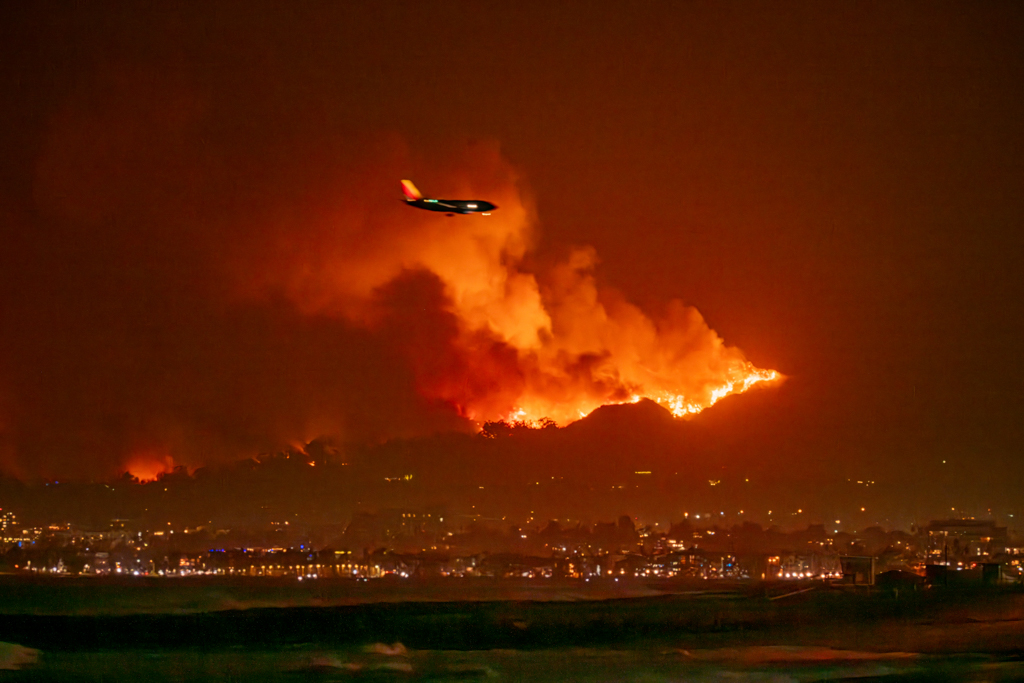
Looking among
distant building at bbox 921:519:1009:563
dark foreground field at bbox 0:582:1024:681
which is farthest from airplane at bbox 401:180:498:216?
distant building at bbox 921:519:1009:563

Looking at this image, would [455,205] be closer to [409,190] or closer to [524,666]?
[409,190]

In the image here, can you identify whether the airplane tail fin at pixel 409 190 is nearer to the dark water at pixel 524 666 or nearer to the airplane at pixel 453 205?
the airplane at pixel 453 205

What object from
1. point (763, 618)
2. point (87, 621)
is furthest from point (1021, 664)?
point (87, 621)

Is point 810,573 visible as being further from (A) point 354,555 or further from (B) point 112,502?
(B) point 112,502

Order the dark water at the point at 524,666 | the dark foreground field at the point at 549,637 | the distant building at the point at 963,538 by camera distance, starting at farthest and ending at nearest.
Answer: the distant building at the point at 963,538, the dark foreground field at the point at 549,637, the dark water at the point at 524,666

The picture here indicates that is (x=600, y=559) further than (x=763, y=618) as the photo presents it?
Yes

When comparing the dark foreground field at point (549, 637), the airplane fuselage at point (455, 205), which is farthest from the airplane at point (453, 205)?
the dark foreground field at point (549, 637)

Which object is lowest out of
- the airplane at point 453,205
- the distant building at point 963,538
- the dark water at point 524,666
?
the dark water at point 524,666

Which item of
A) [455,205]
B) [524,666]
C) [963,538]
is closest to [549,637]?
[524,666]
